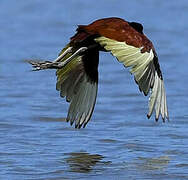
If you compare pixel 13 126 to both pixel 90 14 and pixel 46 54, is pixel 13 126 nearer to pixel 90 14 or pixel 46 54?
pixel 46 54

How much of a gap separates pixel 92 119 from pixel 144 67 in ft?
9.86

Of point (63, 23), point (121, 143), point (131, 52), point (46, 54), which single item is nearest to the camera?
point (131, 52)

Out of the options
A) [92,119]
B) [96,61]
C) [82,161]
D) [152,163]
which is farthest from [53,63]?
[92,119]

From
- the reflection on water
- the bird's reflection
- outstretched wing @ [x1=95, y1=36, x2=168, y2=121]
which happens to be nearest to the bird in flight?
outstretched wing @ [x1=95, y1=36, x2=168, y2=121]

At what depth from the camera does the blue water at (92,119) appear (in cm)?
860

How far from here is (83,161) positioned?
8.88 metres

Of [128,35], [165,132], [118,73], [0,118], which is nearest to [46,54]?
[118,73]

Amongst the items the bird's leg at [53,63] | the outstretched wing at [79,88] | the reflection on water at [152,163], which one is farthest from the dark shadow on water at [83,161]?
the bird's leg at [53,63]

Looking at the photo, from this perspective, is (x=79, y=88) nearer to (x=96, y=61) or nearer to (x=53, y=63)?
(x=96, y=61)

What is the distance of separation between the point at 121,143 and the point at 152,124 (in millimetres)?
937

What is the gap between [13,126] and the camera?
33.6 feet

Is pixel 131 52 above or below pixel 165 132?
above

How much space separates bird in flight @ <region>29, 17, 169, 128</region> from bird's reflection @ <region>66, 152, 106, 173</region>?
0.49 m

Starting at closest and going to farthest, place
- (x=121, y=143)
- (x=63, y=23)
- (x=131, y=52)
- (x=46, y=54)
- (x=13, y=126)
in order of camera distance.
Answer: (x=131, y=52) < (x=121, y=143) < (x=13, y=126) < (x=46, y=54) < (x=63, y=23)
